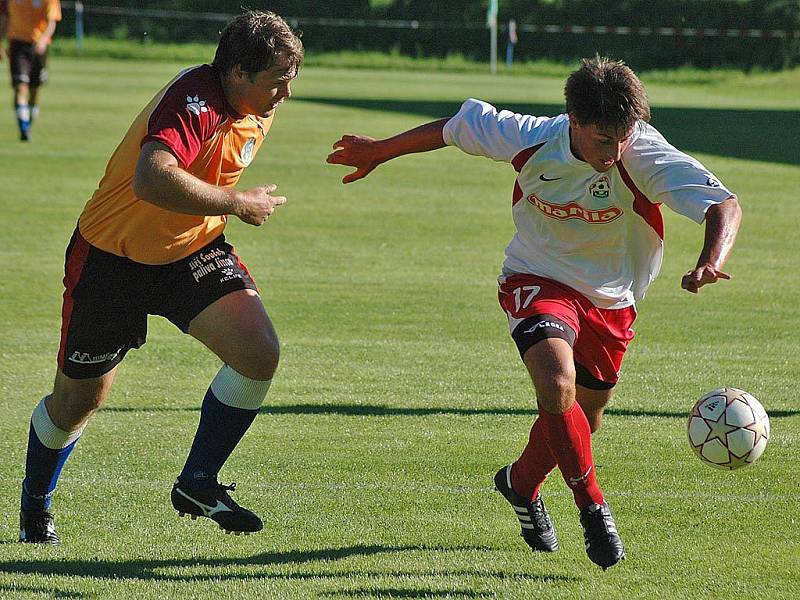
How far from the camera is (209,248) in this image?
18.0 feet

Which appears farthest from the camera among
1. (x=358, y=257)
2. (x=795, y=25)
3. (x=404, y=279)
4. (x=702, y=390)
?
(x=795, y=25)

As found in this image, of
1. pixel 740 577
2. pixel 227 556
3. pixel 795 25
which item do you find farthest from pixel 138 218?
pixel 795 25

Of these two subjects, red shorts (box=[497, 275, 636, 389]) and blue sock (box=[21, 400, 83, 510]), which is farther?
blue sock (box=[21, 400, 83, 510])

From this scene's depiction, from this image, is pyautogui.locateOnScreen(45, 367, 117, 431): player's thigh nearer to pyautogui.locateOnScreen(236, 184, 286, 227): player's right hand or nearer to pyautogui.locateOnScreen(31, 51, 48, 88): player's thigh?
pyautogui.locateOnScreen(236, 184, 286, 227): player's right hand

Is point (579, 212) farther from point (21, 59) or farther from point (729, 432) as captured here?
point (21, 59)

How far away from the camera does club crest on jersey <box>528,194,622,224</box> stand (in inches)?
214

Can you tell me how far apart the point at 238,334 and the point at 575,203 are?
1.42 meters

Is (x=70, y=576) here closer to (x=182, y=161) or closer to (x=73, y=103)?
(x=182, y=161)

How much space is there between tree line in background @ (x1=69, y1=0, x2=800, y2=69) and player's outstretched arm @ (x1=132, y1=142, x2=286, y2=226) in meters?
43.5

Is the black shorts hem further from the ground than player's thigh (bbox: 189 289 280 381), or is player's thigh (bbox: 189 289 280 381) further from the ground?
player's thigh (bbox: 189 289 280 381)

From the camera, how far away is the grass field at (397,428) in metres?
5.13

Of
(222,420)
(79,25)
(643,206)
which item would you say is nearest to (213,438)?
(222,420)

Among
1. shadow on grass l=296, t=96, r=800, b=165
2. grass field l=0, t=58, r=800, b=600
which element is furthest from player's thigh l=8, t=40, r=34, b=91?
shadow on grass l=296, t=96, r=800, b=165

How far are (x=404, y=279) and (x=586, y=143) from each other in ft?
21.7
